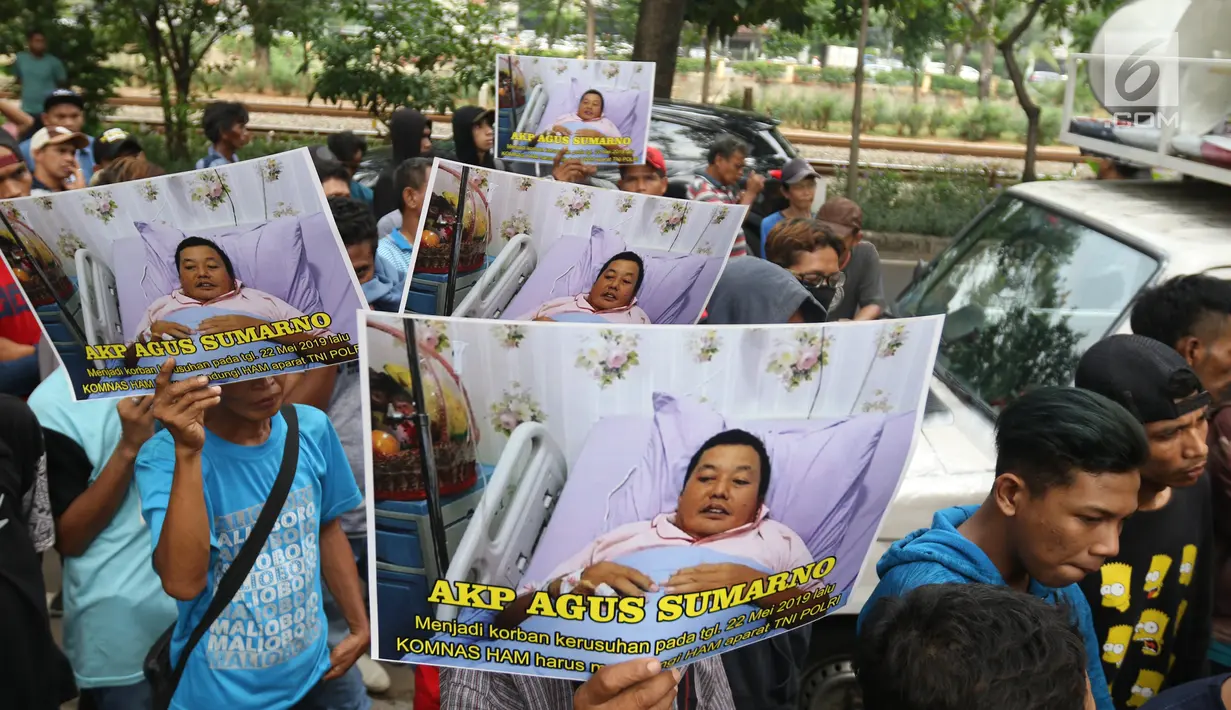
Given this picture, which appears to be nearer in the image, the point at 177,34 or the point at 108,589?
the point at 108,589

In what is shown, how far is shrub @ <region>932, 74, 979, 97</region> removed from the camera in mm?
37688

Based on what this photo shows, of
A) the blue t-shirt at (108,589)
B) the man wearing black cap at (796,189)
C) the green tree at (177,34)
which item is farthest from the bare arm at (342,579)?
the green tree at (177,34)

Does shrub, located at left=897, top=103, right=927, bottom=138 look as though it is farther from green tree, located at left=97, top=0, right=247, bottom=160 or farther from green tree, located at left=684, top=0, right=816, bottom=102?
green tree, located at left=97, top=0, right=247, bottom=160

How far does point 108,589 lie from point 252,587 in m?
0.46

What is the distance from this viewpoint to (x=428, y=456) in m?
1.63

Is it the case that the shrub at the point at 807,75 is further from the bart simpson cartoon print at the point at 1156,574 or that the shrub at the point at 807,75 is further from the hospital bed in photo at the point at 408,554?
the hospital bed in photo at the point at 408,554

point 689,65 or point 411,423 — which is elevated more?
→ point 689,65

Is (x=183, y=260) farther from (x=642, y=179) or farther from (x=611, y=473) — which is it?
(x=642, y=179)

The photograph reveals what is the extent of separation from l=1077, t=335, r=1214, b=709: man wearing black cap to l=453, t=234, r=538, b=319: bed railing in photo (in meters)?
1.29

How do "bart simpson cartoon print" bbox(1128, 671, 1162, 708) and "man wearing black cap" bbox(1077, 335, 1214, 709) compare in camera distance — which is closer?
"man wearing black cap" bbox(1077, 335, 1214, 709)

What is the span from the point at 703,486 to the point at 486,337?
38 centimetres

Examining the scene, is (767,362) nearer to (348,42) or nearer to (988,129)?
(348,42)

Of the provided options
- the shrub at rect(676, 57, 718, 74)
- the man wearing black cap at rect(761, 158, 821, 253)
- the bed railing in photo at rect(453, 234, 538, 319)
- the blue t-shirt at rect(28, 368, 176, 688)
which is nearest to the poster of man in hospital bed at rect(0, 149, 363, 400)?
the blue t-shirt at rect(28, 368, 176, 688)

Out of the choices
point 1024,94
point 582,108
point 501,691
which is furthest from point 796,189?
point 1024,94
